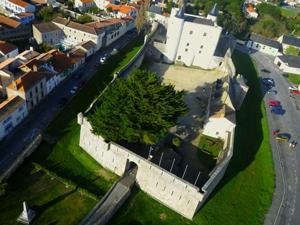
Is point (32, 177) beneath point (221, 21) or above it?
beneath

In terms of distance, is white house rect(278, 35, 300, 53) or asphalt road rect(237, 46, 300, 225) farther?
white house rect(278, 35, 300, 53)

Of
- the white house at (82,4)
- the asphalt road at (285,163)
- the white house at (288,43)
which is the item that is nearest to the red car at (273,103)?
the asphalt road at (285,163)

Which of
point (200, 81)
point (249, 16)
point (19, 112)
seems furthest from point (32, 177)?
point (249, 16)

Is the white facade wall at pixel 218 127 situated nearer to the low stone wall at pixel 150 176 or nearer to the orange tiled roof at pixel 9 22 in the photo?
the low stone wall at pixel 150 176

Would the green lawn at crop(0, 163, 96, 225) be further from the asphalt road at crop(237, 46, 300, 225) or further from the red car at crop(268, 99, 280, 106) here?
the red car at crop(268, 99, 280, 106)

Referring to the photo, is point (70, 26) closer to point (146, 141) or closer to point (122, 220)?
point (146, 141)

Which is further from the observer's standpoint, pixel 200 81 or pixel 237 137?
pixel 200 81

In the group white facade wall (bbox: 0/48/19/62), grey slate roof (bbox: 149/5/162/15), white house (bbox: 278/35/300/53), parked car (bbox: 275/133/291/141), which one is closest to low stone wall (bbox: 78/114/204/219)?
parked car (bbox: 275/133/291/141)
